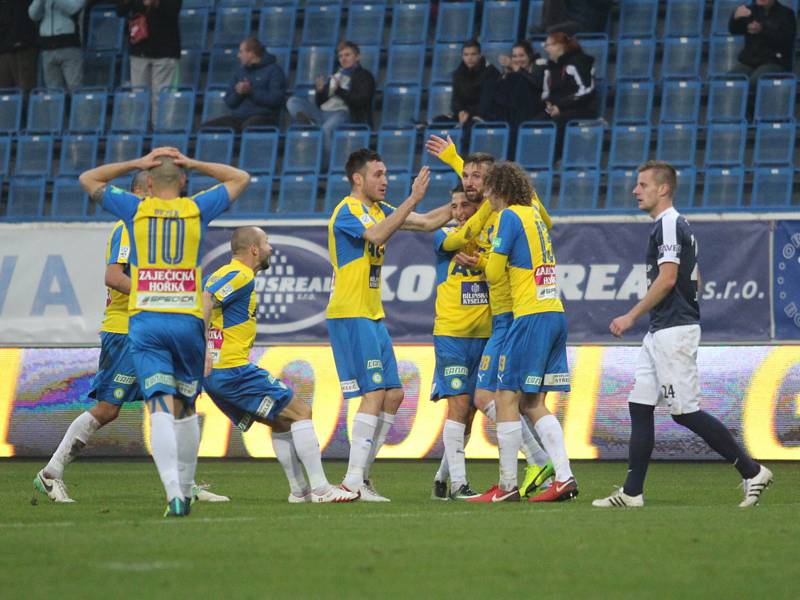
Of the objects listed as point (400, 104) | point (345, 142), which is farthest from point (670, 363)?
point (400, 104)

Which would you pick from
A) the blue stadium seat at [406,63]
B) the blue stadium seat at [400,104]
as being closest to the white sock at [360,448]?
the blue stadium seat at [400,104]

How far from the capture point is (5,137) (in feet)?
70.9

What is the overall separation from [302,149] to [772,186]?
20.9 feet

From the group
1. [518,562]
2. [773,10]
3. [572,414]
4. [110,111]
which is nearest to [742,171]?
[773,10]

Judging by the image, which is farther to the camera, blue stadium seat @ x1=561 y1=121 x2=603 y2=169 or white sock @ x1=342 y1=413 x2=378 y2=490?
blue stadium seat @ x1=561 y1=121 x2=603 y2=169

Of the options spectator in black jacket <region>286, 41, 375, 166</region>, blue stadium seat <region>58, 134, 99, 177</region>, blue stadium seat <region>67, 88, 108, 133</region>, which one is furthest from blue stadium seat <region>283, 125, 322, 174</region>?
blue stadium seat <region>67, 88, 108, 133</region>

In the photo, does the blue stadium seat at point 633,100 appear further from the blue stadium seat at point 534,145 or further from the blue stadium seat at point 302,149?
the blue stadium seat at point 302,149

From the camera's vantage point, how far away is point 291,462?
33.7 feet

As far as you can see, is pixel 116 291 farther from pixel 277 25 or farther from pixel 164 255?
pixel 277 25

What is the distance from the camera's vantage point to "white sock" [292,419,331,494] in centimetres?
1002

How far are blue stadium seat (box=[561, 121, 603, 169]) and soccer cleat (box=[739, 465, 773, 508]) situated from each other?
9.71m

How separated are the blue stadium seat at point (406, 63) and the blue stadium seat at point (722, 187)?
15.8 feet

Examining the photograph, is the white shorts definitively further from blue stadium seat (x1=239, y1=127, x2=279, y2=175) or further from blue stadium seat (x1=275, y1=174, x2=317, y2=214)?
blue stadium seat (x1=239, y1=127, x2=279, y2=175)

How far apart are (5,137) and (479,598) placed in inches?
688
